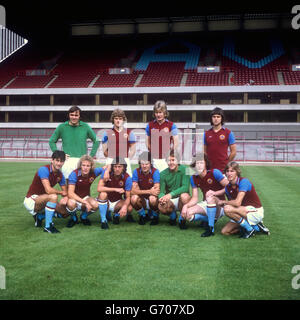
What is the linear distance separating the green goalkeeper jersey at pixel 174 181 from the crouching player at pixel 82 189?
1.14m

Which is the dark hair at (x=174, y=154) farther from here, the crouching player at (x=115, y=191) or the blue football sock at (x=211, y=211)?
the blue football sock at (x=211, y=211)

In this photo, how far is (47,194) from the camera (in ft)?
19.6

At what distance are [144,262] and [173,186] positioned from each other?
7.85ft

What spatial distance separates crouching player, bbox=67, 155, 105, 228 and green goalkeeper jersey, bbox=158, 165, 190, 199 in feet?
3.74

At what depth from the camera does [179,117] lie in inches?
1510

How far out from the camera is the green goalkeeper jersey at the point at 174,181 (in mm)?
6359

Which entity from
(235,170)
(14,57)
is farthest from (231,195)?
(14,57)

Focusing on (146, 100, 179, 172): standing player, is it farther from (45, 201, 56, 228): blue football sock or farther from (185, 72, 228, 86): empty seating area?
(185, 72, 228, 86): empty seating area

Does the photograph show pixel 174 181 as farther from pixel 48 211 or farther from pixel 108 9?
pixel 108 9

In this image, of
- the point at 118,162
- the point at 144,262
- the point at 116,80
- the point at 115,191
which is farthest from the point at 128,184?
the point at 116,80

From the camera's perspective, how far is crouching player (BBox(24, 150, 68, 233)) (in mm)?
5809

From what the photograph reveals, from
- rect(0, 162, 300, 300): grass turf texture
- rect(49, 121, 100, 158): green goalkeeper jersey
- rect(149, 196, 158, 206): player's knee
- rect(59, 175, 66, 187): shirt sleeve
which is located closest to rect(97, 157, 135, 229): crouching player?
rect(0, 162, 300, 300): grass turf texture

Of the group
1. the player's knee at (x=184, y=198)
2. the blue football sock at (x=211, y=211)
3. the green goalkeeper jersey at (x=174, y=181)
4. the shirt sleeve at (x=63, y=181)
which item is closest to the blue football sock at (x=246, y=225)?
the blue football sock at (x=211, y=211)

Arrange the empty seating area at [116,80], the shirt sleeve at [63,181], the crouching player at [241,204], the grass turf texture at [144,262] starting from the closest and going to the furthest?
the grass turf texture at [144,262] → the crouching player at [241,204] → the shirt sleeve at [63,181] → the empty seating area at [116,80]
